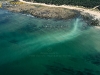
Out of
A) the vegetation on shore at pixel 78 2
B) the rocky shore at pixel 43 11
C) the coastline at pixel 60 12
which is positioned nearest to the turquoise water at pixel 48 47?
the rocky shore at pixel 43 11

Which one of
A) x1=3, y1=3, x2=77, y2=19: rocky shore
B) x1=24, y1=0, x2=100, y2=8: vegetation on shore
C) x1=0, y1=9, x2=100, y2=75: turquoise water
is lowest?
x1=0, y1=9, x2=100, y2=75: turquoise water

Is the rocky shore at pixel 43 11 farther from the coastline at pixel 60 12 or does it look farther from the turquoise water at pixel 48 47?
the turquoise water at pixel 48 47

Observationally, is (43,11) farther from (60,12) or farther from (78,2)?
(78,2)

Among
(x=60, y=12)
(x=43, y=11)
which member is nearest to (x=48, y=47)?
Result: (x=60, y=12)

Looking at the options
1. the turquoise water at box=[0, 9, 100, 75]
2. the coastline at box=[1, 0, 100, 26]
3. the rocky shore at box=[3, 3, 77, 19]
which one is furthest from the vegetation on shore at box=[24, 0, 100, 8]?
the turquoise water at box=[0, 9, 100, 75]

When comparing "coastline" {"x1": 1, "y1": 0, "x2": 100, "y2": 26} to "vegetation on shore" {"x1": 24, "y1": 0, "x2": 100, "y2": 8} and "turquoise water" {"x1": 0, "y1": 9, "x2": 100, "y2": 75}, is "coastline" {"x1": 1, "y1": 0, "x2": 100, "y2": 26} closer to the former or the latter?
"vegetation on shore" {"x1": 24, "y1": 0, "x2": 100, "y2": 8}

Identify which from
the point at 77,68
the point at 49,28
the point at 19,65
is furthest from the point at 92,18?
the point at 19,65

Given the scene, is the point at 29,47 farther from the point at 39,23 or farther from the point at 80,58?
the point at 39,23
